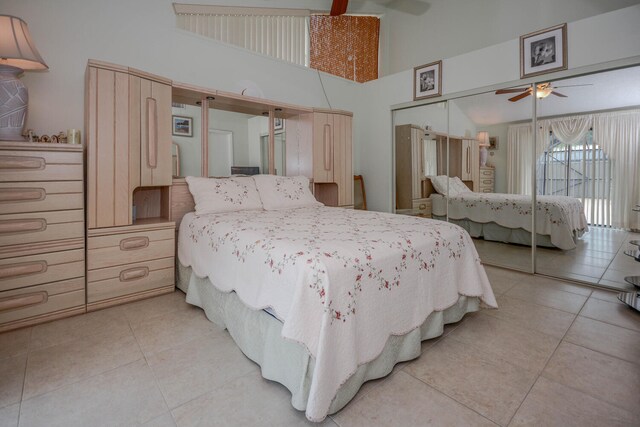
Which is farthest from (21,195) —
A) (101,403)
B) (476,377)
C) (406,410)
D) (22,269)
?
(476,377)

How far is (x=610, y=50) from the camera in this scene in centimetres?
264

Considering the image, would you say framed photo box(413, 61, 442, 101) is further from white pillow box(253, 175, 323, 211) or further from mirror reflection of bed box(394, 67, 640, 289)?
white pillow box(253, 175, 323, 211)

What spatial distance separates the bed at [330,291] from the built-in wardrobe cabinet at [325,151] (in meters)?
1.54

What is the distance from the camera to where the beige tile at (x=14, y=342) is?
1731mm

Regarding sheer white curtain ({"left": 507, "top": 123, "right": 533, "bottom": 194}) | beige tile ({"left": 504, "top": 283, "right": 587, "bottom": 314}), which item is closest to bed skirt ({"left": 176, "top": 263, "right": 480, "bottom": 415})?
beige tile ({"left": 504, "top": 283, "right": 587, "bottom": 314})

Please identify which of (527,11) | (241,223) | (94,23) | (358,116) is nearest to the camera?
(241,223)

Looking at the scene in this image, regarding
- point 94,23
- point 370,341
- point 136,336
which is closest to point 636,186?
point 370,341

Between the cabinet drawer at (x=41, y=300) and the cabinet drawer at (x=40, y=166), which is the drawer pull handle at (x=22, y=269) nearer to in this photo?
the cabinet drawer at (x=41, y=300)

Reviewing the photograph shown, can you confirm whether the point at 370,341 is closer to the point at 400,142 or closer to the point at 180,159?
the point at 180,159

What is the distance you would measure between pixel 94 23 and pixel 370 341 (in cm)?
326

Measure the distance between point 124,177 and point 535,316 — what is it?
124 inches

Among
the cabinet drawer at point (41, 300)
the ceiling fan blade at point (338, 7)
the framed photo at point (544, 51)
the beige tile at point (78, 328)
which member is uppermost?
the ceiling fan blade at point (338, 7)

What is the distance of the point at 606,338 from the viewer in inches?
Result: 72.8

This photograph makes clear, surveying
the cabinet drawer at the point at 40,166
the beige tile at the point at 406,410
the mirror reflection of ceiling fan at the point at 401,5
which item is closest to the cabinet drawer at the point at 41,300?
the cabinet drawer at the point at 40,166
